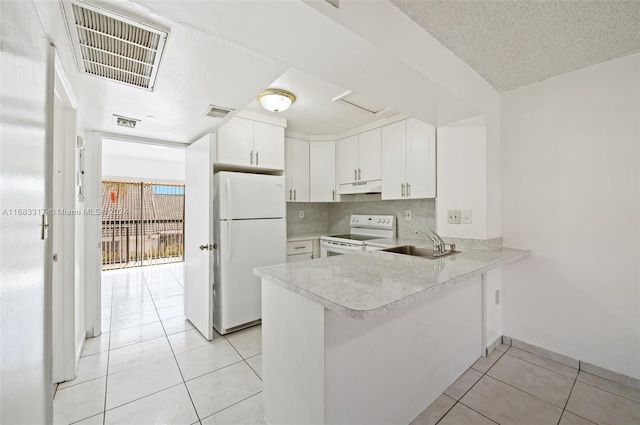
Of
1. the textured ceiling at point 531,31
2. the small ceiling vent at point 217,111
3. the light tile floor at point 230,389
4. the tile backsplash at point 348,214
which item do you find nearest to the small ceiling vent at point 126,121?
the small ceiling vent at point 217,111

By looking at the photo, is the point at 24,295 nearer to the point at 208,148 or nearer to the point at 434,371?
the point at 208,148

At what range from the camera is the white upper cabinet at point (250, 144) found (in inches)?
110

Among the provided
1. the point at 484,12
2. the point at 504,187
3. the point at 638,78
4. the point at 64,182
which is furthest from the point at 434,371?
the point at 64,182

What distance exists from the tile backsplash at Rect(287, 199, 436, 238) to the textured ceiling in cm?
161

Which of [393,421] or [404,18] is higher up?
[404,18]

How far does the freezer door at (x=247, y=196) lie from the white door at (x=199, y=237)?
6.4 inches

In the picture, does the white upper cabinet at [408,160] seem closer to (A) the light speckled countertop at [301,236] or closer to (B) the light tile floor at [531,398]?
(A) the light speckled countertop at [301,236]

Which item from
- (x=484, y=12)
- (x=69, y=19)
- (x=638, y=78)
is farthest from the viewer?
(x=638, y=78)

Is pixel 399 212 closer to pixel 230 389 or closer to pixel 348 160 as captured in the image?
pixel 348 160

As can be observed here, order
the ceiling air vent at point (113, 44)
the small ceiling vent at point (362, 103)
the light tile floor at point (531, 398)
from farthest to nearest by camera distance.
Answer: the small ceiling vent at point (362, 103) → the light tile floor at point (531, 398) → the ceiling air vent at point (113, 44)

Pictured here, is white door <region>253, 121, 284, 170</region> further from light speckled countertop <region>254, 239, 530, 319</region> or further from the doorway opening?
the doorway opening

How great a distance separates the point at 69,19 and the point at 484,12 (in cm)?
201

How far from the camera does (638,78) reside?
173cm

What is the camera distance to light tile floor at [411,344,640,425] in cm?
152
